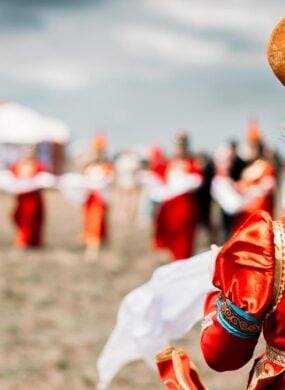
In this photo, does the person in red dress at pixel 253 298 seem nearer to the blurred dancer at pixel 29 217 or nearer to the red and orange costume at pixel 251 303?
the red and orange costume at pixel 251 303

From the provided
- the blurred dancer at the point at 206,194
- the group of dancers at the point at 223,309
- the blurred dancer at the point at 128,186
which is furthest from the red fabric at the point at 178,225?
the group of dancers at the point at 223,309

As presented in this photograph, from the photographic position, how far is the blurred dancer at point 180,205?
10623 mm

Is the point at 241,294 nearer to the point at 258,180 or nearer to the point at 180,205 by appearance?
the point at 258,180

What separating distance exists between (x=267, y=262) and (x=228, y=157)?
914cm

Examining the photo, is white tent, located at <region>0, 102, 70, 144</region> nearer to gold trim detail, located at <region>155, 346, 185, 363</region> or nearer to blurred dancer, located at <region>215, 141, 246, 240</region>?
blurred dancer, located at <region>215, 141, 246, 240</region>

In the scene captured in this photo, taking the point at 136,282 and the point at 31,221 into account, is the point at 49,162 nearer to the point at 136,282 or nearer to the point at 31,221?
the point at 31,221

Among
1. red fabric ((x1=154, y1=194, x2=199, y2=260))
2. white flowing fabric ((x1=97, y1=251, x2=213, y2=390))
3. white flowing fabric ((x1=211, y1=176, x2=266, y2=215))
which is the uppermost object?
white flowing fabric ((x1=97, y1=251, x2=213, y2=390))

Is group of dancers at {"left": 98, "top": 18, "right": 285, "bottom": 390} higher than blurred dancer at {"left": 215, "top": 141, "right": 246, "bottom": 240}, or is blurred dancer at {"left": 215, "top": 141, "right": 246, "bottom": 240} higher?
group of dancers at {"left": 98, "top": 18, "right": 285, "bottom": 390}

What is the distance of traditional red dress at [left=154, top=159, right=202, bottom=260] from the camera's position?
1088cm

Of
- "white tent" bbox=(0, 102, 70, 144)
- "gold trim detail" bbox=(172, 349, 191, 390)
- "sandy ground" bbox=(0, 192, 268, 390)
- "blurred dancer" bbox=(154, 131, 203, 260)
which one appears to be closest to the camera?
"gold trim detail" bbox=(172, 349, 191, 390)

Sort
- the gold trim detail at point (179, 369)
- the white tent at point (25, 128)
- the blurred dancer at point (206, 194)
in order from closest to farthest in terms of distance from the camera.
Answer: the gold trim detail at point (179, 369)
the blurred dancer at point (206, 194)
the white tent at point (25, 128)

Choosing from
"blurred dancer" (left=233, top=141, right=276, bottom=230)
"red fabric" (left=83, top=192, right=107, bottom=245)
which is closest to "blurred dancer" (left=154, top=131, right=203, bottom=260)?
"blurred dancer" (left=233, top=141, right=276, bottom=230)

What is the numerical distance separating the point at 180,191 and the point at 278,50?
8.27 meters

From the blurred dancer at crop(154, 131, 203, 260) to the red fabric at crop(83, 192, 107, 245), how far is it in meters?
1.10
